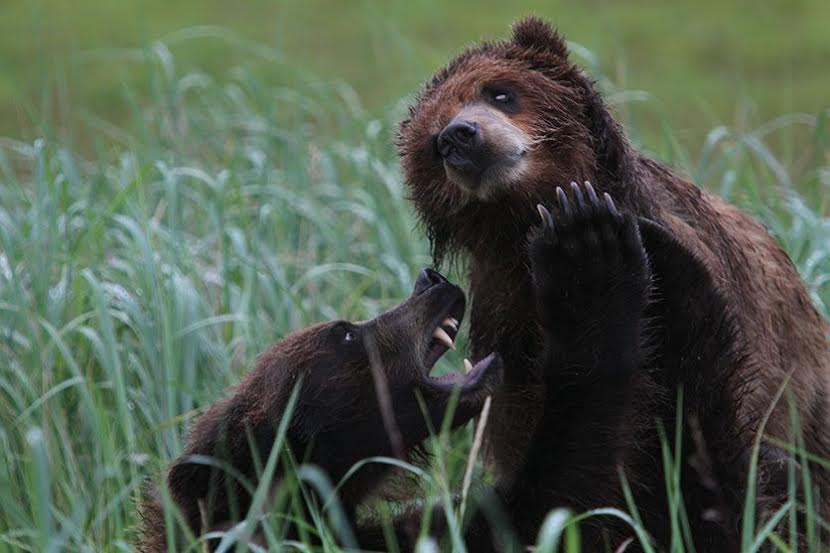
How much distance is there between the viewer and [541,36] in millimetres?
5152

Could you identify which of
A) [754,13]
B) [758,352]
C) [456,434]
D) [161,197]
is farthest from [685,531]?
[754,13]

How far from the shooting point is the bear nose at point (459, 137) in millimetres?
4801

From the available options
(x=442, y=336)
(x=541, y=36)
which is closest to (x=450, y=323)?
(x=442, y=336)

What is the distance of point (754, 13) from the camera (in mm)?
15562

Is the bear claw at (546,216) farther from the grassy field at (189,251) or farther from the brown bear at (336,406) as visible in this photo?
the grassy field at (189,251)

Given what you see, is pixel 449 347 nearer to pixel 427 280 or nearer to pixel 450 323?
pixel 450 323

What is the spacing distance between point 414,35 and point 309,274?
854 centimetres

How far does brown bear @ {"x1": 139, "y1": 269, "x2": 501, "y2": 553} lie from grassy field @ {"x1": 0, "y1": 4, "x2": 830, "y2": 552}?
0.59 ft

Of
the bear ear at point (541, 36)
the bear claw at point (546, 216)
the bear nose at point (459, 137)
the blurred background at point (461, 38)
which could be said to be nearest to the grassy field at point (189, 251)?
the bear claw at point (546, 216)

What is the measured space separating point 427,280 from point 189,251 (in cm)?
180

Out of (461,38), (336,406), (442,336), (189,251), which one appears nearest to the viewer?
(336,406)

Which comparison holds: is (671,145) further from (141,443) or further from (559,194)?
(141,443)

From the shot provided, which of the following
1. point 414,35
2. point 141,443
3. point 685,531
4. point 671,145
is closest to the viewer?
point 685,531

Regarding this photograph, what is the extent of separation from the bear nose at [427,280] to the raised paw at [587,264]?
402 mm
